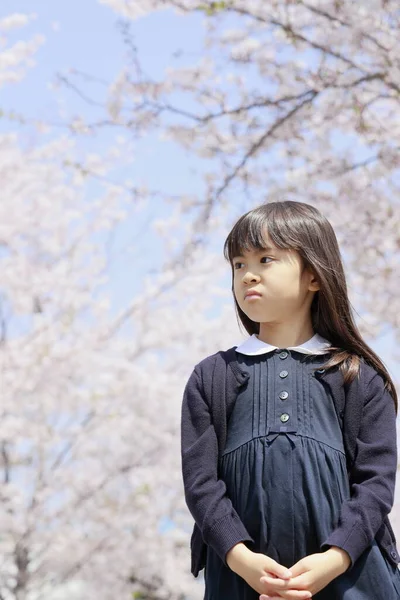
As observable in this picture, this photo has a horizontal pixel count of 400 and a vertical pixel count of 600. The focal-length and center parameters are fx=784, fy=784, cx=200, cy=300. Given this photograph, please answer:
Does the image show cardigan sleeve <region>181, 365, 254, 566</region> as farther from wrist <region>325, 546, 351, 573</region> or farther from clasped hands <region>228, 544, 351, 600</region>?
wrist <region>325, 546, 351, 573</region>

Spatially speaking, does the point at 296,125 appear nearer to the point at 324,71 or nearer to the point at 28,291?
the point at 324,71

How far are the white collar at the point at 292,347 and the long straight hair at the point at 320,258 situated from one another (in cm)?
2

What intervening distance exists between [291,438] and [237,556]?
0.84 feet

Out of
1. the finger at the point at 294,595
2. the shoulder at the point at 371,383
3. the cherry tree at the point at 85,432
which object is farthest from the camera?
the cherry tree at the point at 85,432

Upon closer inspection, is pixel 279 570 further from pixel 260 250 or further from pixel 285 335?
pixel 260 250

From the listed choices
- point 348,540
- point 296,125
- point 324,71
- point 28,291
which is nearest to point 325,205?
point 296,125

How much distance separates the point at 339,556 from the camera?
1510 millimetres

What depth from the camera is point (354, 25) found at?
13.5 feet

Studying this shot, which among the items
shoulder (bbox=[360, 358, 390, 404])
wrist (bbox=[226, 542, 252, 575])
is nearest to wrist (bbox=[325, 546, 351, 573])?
wrist (bbox=[226, 542, 252, 575])

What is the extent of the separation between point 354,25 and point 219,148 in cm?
113

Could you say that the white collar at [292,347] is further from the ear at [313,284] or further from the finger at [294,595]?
the finger at [294,595]

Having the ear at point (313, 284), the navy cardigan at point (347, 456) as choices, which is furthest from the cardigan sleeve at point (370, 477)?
the ear at point (313, 284)

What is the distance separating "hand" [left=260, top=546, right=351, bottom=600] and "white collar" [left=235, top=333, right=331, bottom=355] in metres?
0.43

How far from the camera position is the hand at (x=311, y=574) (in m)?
1.47
